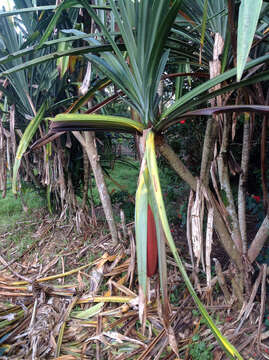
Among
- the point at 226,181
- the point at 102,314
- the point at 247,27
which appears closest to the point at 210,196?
the point at 226,181

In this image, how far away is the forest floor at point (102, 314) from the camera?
1.02m

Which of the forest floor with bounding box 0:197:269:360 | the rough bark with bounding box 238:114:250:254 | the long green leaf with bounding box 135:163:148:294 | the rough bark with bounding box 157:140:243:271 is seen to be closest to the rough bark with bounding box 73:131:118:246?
the forest floor with bounding box 0:197:269:360

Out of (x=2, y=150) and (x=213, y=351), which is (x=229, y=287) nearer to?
(x=213, y=351)

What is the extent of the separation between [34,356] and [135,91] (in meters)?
1.07

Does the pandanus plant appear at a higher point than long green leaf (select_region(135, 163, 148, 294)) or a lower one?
higher

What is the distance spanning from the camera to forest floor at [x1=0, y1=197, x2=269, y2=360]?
102 cm

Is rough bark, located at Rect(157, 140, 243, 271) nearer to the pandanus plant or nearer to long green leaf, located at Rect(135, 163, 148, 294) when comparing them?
the pandanus plant

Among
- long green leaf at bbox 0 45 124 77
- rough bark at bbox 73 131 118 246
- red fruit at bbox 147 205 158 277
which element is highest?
long green leaf at bbox 0 45 124 77

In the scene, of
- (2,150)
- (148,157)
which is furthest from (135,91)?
(2,150)

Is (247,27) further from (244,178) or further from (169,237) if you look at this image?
(244,178)

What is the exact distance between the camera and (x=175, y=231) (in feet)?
6.23

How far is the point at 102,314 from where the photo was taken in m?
1.17

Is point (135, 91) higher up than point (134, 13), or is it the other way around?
point (134, 13)

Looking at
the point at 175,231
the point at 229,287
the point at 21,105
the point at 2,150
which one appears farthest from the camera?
the point at 175,231
